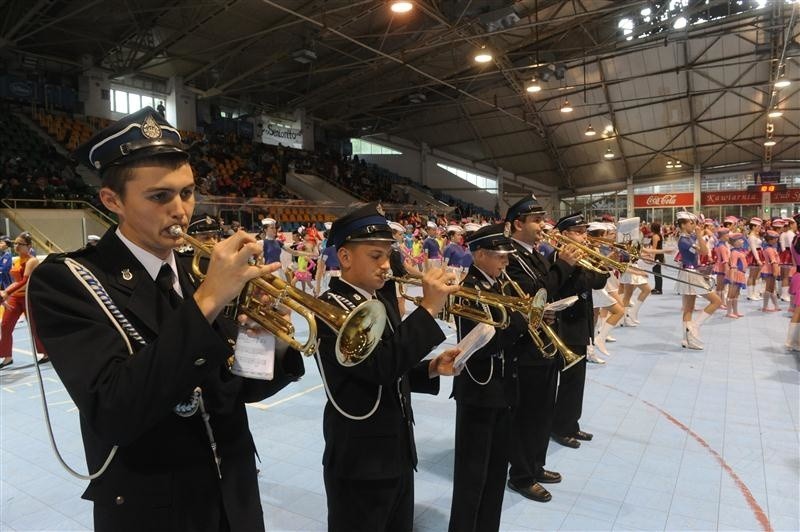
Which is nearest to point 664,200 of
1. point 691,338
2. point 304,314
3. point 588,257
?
point 691,338

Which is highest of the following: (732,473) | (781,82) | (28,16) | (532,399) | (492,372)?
(28,16)

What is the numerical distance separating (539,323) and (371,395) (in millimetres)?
1662

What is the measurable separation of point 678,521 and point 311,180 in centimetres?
2825

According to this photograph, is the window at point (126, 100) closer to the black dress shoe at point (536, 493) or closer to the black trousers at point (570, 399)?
the black trousers at point (570, 399)

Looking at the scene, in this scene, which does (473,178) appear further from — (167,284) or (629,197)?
(167,284)

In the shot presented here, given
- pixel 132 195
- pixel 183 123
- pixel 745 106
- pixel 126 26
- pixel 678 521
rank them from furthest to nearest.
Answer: pixel 745 106
pixel 183 123
pixel 126 26
pixel 678 521
pixel 132 195

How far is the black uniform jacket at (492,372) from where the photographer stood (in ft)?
10.2

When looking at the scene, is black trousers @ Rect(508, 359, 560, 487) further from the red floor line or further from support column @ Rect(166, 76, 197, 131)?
support column @ Rect(166, 76, 197, 131)

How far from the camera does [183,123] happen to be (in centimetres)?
2575

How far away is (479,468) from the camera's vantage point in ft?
9.89

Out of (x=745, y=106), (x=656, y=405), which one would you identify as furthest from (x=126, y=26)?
(x=745, y=106)

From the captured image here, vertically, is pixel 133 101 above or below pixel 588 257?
above

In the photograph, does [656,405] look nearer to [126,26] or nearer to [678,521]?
[678,521]

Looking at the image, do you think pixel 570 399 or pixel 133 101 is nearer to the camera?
pixel 570 399
